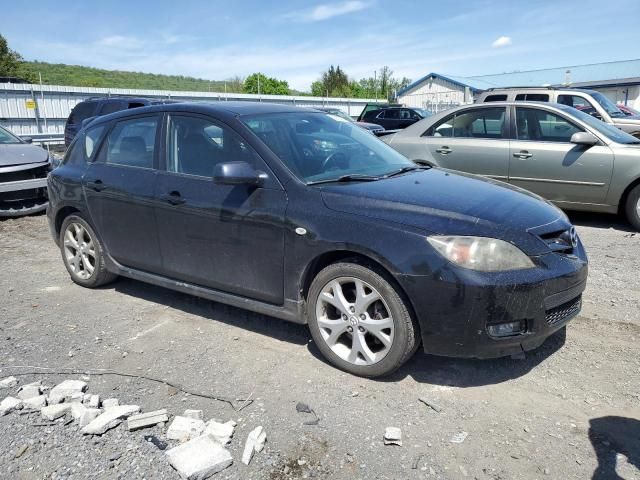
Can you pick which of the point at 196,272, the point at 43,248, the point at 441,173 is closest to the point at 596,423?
the point at 441,173

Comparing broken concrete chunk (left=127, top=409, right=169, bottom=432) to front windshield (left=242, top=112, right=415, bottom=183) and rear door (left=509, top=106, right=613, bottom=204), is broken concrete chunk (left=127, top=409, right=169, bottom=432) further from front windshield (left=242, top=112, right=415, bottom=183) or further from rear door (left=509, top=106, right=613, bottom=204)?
rear door (left=509, top=106, right=613, bottom=204)

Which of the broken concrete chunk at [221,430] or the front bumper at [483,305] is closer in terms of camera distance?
the broken concrete chunk at [221,430]

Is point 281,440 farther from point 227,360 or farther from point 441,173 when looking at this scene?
A: point 441,173

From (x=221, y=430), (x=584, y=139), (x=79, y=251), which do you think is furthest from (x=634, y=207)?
(x=79, y=251)

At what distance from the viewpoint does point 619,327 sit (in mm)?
4023

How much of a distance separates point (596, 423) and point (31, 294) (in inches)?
194

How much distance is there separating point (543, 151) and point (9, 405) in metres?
6.74

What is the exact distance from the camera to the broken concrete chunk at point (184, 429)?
9.34ft

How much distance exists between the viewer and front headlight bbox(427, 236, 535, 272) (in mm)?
3018

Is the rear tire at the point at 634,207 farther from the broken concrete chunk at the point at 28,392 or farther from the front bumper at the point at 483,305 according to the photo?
the broken concrete chunk at the point at 28,392

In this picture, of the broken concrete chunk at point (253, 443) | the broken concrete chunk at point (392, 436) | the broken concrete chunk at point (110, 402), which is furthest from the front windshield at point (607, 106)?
the broken concrete chunk at point (110, 402)

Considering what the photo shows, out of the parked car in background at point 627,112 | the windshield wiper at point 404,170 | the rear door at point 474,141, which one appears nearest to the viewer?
the windshield wiper at point 404,170

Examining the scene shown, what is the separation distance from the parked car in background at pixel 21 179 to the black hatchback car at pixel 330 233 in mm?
4305

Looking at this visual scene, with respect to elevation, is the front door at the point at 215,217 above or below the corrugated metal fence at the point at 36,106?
below
